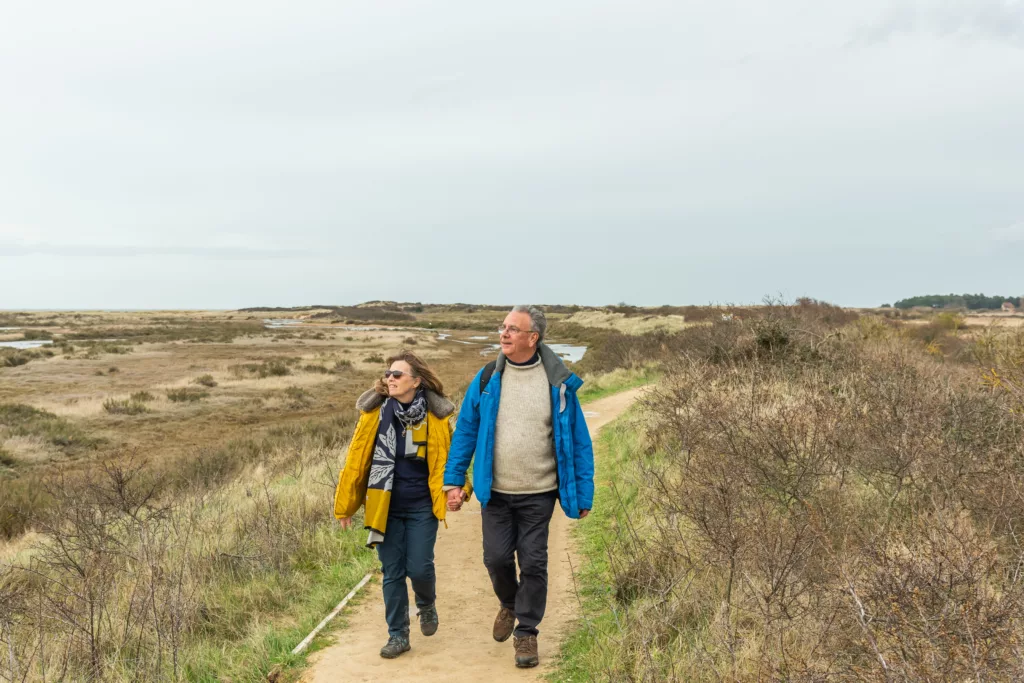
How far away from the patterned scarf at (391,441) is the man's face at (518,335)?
79 centimetres

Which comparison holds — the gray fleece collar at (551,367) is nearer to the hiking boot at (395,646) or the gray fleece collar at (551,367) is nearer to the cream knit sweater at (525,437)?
the cream knit sweater at (525,437)

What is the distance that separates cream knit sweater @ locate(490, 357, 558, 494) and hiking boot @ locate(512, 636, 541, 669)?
37.2 inches

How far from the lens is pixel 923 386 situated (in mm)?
7742

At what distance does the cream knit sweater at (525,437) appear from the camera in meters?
4.27

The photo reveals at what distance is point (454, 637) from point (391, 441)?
61.3 inches

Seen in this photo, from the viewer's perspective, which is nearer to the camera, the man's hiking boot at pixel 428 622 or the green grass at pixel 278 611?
the green grass at pixel 278 611

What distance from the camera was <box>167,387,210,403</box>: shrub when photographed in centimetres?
2448

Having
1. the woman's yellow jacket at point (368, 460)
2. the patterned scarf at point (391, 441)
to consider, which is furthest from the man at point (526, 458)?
the patterned scarf at point (391, 441)

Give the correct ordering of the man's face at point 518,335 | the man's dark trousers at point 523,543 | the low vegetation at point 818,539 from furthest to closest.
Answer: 1. the man's dark trousers at point 523,543
2. the man's face at point 518,335
3. the low vegetation at point 818,539

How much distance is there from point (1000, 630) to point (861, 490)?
298 cm

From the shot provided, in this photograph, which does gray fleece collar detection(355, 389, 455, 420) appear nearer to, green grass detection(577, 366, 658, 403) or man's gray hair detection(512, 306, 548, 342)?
man's gray hair detection(512, 306, 548, 342)

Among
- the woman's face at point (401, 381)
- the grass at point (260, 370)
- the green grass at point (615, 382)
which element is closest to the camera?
the woman's face at point (401, 381)

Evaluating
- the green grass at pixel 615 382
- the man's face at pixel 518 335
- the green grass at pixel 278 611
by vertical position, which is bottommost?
the green grass at pixel 278 611

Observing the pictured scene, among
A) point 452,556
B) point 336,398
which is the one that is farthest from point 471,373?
point 452,556
